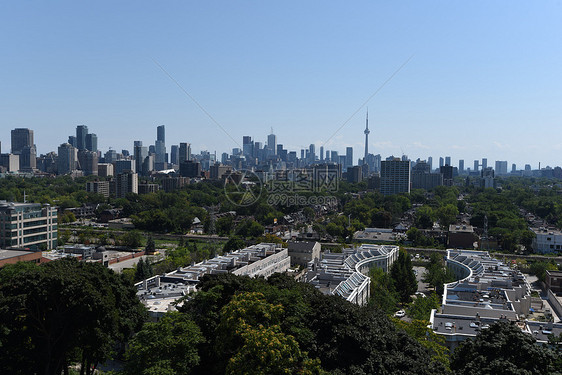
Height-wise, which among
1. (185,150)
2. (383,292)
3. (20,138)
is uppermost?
(20,138)

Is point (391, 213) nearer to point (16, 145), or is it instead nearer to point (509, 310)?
point (509, 310)

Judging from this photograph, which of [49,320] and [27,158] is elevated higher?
[27,158]

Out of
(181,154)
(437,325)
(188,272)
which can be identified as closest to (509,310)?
(437,325)

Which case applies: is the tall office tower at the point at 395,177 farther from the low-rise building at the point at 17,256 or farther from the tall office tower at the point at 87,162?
the tall office tower at the point at 87,162

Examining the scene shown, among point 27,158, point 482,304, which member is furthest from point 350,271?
point 27,158

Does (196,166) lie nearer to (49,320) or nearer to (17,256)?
(17,256)

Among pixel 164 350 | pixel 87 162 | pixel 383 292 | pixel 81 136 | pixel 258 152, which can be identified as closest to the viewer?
pixel 164 350

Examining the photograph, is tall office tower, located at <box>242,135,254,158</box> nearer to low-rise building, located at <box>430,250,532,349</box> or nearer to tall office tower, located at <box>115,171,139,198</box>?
tall office tower, located at <box>115,171,139,198</box>
